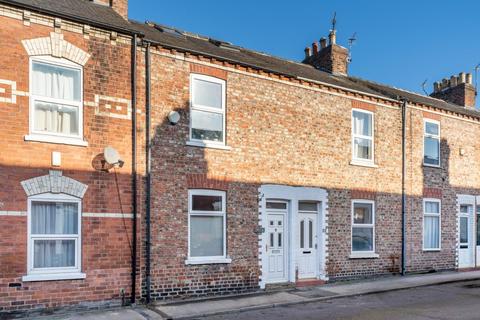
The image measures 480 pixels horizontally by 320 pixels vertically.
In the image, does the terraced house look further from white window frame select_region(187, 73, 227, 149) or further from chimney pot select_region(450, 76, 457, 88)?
chimney pot select_region(450, 76, 457, 88)

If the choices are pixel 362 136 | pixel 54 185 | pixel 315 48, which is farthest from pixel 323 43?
pixel 54 185

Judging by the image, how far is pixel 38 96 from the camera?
10.0 meters

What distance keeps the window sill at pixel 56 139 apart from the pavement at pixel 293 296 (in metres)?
4.09

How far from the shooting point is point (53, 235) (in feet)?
32.9

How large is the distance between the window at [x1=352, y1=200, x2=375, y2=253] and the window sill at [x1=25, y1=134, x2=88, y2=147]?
359 inches

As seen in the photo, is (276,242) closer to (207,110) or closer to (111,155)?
(207,110)

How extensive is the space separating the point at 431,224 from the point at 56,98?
563 inches

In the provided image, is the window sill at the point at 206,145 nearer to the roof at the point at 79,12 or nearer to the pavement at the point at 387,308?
the roof at the point at 79,12

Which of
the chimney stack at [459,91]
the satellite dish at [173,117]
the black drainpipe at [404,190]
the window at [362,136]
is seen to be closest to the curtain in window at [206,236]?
the satellite dish at [173,117]

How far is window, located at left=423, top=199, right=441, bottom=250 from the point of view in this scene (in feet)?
57.8

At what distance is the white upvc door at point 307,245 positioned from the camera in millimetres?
14172

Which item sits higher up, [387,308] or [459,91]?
[459,91]

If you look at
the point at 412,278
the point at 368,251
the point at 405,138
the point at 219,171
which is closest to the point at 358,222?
the point at 368,251

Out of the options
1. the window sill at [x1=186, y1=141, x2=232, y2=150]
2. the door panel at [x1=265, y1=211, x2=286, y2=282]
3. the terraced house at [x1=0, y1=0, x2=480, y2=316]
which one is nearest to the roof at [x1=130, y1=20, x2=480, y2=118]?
the terraced house at [x1=0, y1=0, x2=480, y2=316]
